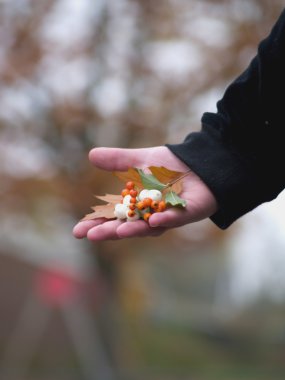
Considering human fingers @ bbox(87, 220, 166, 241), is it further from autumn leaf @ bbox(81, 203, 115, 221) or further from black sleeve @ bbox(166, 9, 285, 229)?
black sleeve @ bbox(166, 9, 285, 229)

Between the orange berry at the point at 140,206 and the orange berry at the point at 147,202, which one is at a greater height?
the orange berry at the point at 147,202

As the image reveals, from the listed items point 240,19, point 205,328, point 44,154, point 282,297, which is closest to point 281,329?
point 282,297

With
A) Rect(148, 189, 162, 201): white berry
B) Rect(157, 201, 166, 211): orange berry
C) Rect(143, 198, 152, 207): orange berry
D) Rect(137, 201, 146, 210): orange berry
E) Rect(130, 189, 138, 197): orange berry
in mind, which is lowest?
Rect(157, 201, 166, 211): orange berry

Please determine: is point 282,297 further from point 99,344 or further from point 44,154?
point 44,154

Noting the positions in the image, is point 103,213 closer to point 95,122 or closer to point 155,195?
point 155,195

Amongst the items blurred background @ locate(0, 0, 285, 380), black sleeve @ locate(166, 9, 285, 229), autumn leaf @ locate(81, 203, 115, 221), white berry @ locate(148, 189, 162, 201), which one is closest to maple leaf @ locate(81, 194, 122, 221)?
autumn leaf @ locate(81, 203, 115, 221)

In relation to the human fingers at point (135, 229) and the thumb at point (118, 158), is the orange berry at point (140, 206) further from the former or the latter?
the thumb at point (118, 158)

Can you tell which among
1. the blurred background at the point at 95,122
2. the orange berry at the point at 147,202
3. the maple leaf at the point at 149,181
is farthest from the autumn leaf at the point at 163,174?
the blurred background at the point at 95,122
